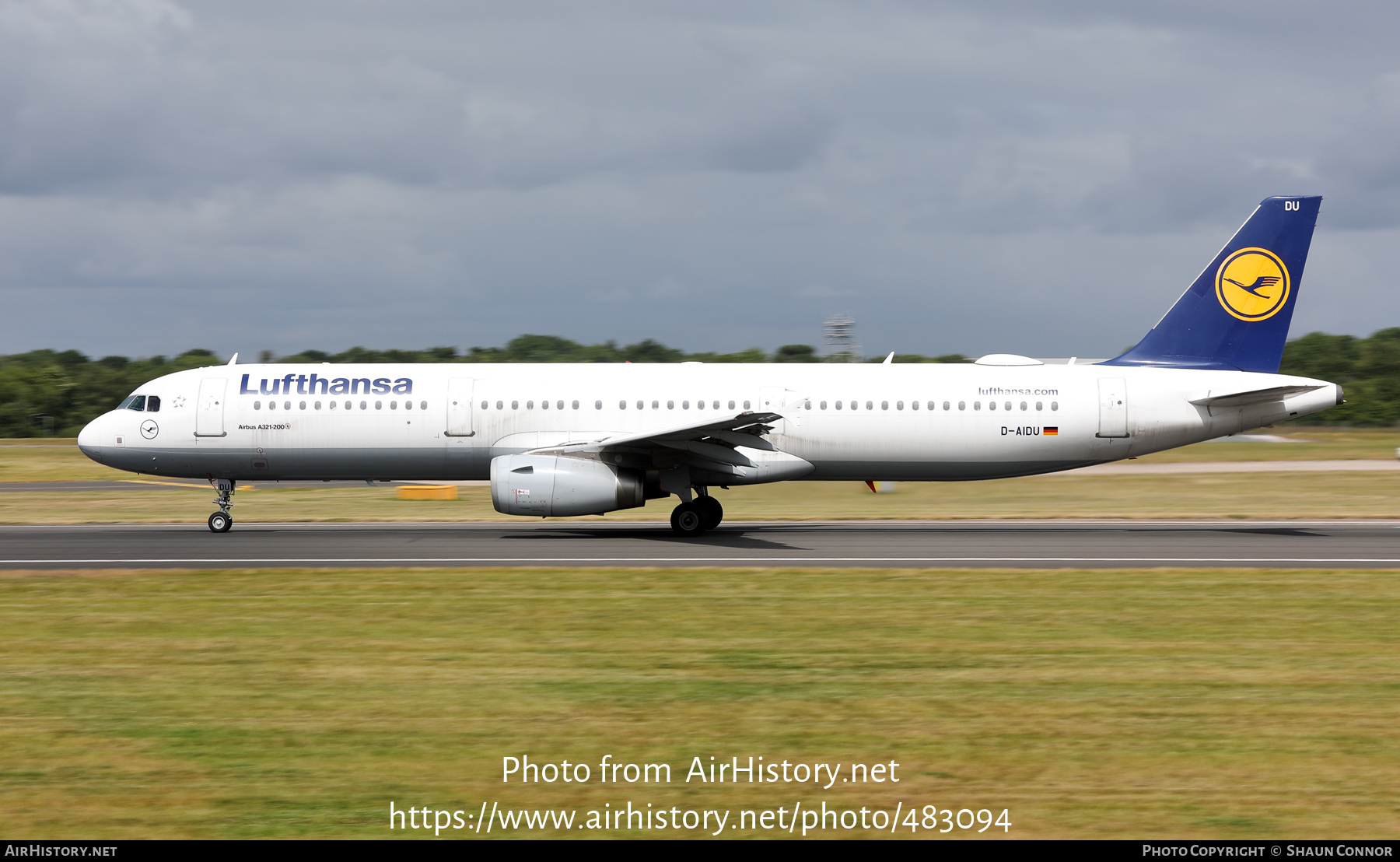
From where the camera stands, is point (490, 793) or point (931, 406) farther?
point (931, 406)

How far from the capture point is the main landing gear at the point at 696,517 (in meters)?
23.7

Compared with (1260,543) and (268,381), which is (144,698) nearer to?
(268,381)

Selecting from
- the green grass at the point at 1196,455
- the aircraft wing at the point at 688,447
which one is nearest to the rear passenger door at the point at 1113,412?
the aircraft wing at the point at 688,447

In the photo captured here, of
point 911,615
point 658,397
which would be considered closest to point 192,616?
point 911,615

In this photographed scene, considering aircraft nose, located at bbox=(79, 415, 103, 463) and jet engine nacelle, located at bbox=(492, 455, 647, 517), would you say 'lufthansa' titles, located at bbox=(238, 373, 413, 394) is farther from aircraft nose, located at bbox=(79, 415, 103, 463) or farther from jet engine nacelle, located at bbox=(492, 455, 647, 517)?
jet engine nacelle, located at bbox=(492, 455, 647, 517)

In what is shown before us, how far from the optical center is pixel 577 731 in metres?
9.00

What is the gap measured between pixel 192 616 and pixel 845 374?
14877 mm

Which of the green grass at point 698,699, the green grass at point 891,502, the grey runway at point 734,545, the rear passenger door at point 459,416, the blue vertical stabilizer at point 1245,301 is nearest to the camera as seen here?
the green grass at point 698,699

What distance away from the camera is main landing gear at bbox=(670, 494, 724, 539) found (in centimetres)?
2370

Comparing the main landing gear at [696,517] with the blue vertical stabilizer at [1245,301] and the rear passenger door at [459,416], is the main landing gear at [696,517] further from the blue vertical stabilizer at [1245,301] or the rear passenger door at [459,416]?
the blue vertical stabilizer at [1245,301]

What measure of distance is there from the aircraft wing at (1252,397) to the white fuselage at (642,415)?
152 millimetres

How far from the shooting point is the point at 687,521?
23703 mm

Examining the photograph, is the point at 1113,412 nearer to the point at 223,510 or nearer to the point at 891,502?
the point at 891,502

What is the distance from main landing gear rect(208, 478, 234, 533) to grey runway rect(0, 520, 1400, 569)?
245mm
